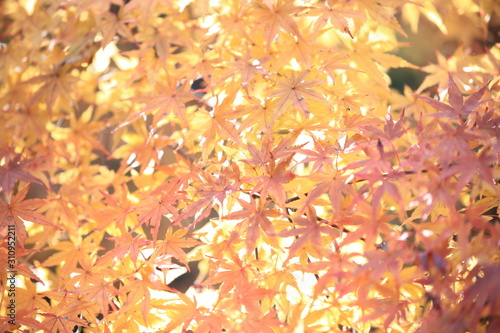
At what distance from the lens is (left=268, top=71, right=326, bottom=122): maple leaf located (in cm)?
93

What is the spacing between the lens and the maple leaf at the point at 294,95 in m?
0.93

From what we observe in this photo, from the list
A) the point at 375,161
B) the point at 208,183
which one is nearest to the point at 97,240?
the point at 208,183

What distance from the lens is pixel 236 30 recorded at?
1.12 m

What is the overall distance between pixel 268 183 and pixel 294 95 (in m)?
0.22

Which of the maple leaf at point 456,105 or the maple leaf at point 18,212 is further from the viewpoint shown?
the maple leaf at point 18,212

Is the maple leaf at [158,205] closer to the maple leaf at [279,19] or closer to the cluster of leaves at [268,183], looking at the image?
the cluster of leaves at [268,183]

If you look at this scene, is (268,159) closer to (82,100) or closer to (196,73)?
(196,73)

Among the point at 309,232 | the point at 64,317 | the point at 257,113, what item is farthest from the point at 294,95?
the point at 64,317

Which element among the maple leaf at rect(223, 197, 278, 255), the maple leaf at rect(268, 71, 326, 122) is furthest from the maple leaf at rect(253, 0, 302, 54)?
the maple leaf at rect(223, 197, 278, 255)

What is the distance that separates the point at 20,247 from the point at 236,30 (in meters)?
0.86

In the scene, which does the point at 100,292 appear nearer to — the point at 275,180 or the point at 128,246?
the point at 128,246

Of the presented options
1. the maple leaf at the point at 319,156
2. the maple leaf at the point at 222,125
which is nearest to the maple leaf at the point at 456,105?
the maple leaf at the point at 319,156

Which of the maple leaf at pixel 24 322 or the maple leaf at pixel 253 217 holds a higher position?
the maple leaf at pixel 253 217

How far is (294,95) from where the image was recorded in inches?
36.9
